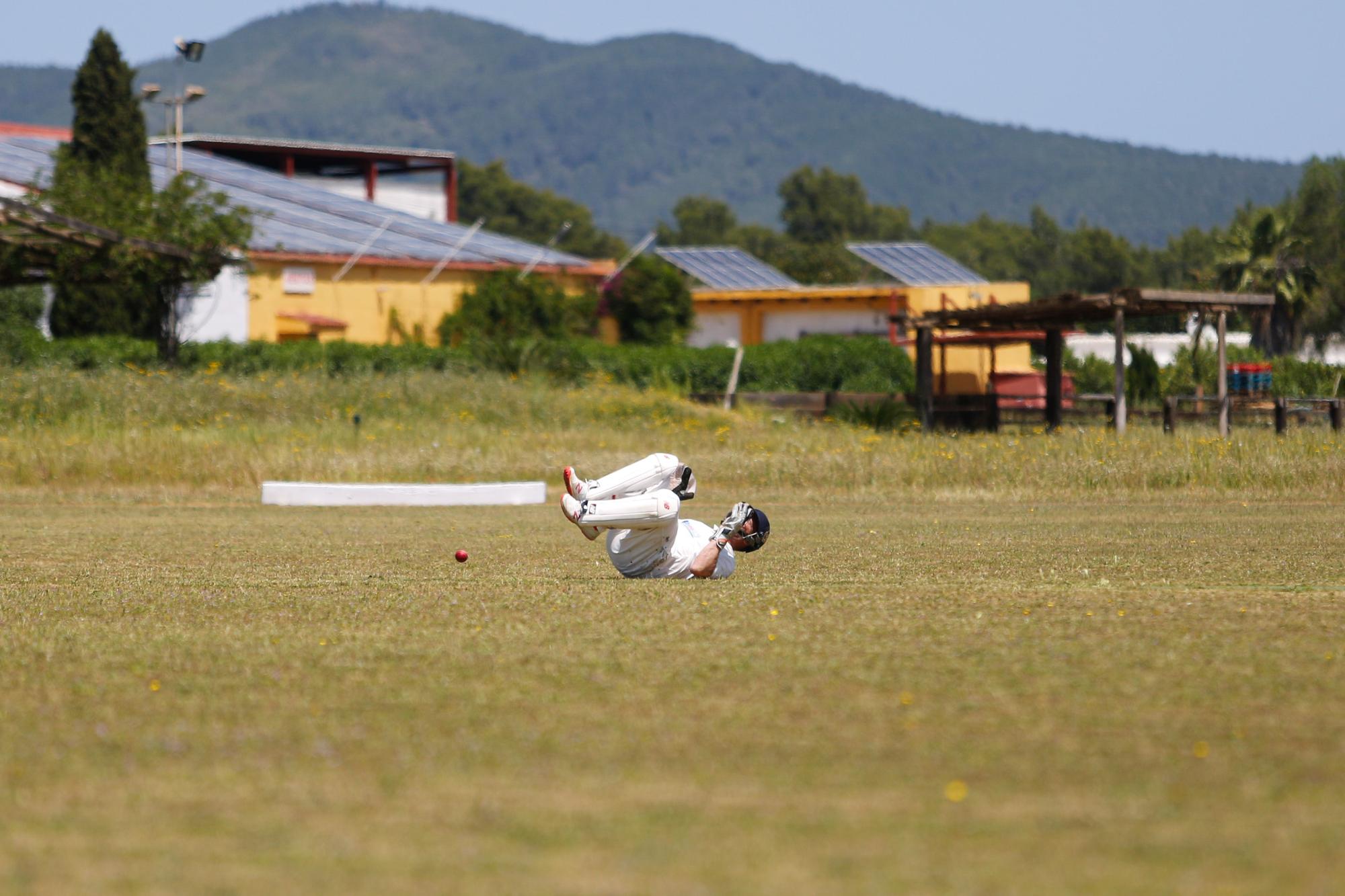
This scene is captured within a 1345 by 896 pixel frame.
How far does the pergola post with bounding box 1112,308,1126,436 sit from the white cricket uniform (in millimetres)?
15733

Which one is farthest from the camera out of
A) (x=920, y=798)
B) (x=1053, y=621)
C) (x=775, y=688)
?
(x=1053, y=621)

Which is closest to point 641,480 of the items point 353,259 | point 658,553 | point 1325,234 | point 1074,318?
point 658,553

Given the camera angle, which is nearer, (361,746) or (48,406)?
(361,746)

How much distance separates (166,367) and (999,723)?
2976cm

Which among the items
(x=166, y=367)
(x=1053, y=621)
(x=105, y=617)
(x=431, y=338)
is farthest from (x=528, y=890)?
(x=431, y=338)

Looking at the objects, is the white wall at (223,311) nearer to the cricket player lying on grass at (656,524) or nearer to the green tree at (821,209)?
the cricket player lying on grass at (656,524)

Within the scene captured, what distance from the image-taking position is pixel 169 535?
14.9 meters

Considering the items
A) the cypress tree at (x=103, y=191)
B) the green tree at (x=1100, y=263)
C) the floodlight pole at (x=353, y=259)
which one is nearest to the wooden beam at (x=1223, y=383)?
the cypress tree at (x=103, y=191)

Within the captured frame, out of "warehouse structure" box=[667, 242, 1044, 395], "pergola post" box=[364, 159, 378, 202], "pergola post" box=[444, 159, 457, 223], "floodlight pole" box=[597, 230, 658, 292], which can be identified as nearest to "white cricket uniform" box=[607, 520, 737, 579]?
"warehouse structure" box=[667, 242, 1044, 395]

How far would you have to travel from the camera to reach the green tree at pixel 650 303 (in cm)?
5312

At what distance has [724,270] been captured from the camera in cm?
6012

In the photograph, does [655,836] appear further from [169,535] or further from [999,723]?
[169,535]

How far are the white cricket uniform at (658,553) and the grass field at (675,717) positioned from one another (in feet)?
0.92

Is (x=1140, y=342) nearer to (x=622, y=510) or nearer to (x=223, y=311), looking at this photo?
(x=223, y=311)
